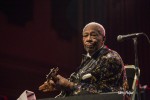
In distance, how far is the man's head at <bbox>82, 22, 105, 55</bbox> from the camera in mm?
3479

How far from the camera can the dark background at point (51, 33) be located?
6199 mm

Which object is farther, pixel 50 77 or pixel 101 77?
pixel 101 77

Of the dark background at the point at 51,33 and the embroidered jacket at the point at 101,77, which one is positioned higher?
the dark background at the point at 51,33

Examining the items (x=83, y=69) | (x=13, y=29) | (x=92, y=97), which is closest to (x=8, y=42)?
(x=13, y=29)

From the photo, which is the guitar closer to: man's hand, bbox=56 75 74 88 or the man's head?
man's hand, bbox=56 75 74 88

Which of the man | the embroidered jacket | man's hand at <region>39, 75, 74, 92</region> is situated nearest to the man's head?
the man

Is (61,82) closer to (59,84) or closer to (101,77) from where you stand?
(59,84)

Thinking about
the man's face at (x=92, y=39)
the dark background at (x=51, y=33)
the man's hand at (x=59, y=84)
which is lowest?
the man's hand at (x=59, y=84)

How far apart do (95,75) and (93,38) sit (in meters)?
0.48

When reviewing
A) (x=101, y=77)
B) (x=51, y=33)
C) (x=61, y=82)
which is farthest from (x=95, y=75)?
(x=51, y=33)

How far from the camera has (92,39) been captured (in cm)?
350

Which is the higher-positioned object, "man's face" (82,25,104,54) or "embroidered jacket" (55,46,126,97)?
"man's face" (82,25,104,54)

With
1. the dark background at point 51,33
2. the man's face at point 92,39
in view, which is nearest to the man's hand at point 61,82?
the man's face at point 92,39

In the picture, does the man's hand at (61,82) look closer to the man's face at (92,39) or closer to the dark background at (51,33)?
the man's face at (92,39)
